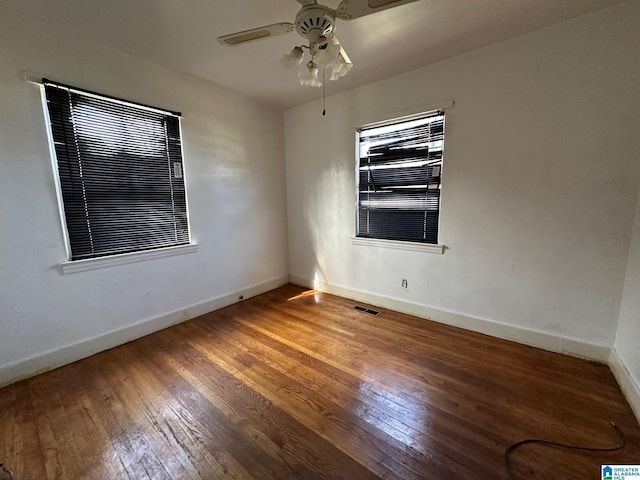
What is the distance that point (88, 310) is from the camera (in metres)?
2.23

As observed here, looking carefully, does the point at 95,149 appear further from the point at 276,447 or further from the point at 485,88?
the point at 485,88

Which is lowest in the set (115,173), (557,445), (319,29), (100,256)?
(557,445)

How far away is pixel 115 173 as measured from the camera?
2314 mm

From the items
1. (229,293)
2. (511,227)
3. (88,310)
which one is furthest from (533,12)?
(88,310)

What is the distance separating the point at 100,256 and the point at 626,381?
13.2 ft

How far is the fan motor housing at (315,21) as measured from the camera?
1.31 m

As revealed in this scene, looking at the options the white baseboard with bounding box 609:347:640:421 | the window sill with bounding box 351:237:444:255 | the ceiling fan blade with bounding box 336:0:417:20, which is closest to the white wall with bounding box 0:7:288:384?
the window sill with bounding box 351:237:444:255

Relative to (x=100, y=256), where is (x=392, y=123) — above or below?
above

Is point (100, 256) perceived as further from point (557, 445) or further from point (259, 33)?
point (557, 445)

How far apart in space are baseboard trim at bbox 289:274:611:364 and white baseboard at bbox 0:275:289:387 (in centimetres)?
159

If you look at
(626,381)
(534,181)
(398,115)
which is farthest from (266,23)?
(626,381)

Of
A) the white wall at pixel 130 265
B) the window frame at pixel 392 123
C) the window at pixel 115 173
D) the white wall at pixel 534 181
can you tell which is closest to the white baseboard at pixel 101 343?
the white wall at pixel 130 265

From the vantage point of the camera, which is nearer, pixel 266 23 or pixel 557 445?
pixel 557 445

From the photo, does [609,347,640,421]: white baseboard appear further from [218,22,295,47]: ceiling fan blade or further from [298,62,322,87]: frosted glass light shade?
[218,22,295,47]: ceiling fan blade
